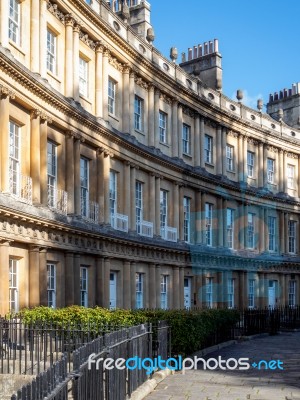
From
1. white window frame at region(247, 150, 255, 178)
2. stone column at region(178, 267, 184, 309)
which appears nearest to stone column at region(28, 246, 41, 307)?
stone column at region(178, 267, 184, 309)

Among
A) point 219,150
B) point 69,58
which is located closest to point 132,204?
point 69,58

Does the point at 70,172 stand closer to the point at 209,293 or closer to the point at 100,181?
the point at 100,181

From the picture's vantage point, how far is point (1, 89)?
60.1 ft

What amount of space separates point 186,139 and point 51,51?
12.3m

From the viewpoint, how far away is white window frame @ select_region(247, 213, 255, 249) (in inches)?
1511

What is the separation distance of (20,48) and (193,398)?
39.1 ft

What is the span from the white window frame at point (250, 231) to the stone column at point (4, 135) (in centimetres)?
2205

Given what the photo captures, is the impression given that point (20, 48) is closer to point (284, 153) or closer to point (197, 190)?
point (197, 190)

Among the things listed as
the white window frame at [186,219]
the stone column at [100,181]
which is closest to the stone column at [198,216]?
the white window frame at [186,219]

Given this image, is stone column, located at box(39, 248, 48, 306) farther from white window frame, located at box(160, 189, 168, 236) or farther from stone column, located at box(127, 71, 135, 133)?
white window frame, located at box(160, 189, 168, 236)

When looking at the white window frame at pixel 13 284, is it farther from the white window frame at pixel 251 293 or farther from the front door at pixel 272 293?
the front door at pixel 272 293

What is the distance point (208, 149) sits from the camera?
3559 centimetres

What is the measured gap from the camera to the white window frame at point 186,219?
33.0m

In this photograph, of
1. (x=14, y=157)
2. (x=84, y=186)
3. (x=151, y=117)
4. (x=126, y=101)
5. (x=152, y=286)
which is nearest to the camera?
(x=14, y=157)
